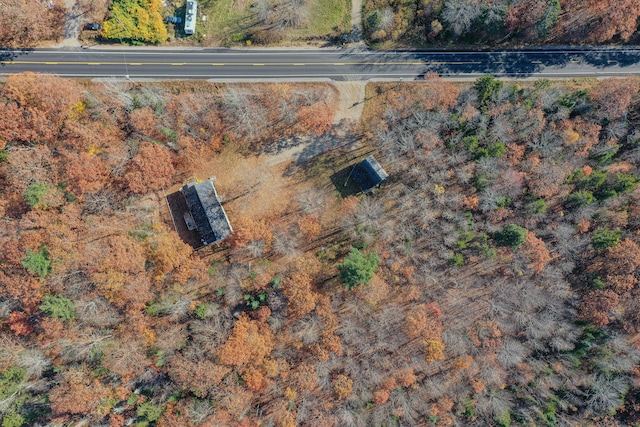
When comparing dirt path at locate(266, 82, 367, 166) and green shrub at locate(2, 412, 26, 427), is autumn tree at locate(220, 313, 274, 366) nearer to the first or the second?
dirt path at locate(266, 82, 367, 166)

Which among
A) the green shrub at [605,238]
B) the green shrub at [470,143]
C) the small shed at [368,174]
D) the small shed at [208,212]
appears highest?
the small shed at [208,212]

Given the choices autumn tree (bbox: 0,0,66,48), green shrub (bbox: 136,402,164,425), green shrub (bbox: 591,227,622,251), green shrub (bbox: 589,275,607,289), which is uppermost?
autumn tree (bbox: 0,0,66,48)

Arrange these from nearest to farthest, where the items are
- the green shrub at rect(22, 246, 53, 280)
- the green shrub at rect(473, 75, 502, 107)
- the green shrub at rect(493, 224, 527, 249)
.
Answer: the green shrub at rect(22, 246, 53, 280) < the green shrub at rect(493, 224, 527, 249) < the green shrub at rect(473, 75, 502, 107)

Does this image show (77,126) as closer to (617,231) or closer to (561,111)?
(561,111)

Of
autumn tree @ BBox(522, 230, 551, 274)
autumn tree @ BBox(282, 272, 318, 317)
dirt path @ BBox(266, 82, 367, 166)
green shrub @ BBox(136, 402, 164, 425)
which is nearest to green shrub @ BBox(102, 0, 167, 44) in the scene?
dirt path @ BBox(266, 82, 367, 166)

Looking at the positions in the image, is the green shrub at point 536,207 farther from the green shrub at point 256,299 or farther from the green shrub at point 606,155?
the green shrub at point 256,299

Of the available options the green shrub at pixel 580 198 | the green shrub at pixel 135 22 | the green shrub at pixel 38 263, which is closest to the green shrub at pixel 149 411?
the green shrub at pixel 38 263

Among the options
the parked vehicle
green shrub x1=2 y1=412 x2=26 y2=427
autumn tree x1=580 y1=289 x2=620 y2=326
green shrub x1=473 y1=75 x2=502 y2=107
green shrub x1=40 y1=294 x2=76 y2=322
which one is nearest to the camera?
green shrub x1=40 y1=294 x2=76 y2=322
